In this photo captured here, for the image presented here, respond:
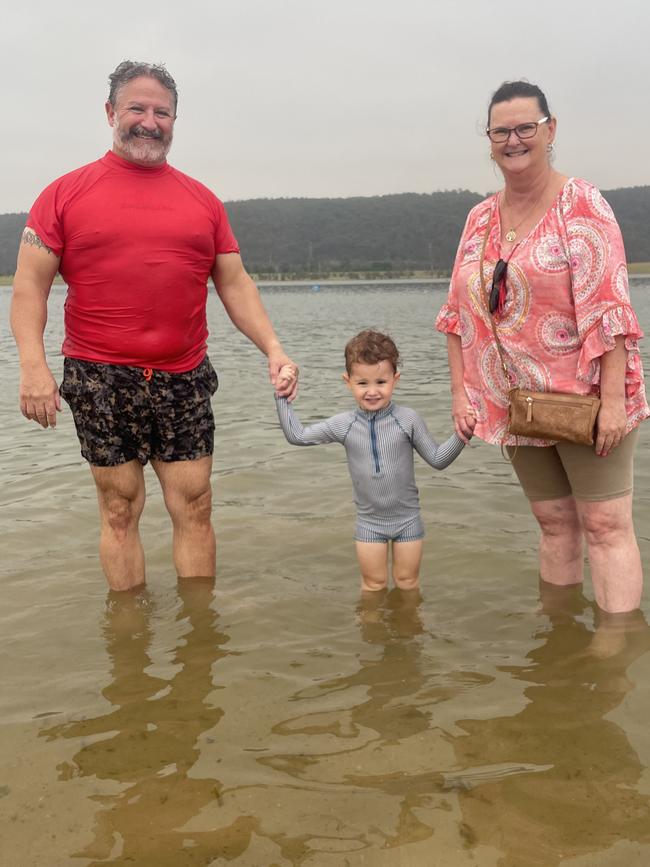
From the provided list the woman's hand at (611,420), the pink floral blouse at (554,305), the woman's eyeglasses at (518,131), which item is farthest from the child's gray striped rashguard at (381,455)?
the woman's eyeglasses at (518,131)

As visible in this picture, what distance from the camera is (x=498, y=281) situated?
398cm

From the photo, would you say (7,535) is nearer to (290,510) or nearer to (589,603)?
(290,510)

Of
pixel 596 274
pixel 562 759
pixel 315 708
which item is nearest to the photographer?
pixel 562 759

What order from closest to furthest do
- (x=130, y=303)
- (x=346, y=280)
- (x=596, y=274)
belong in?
(x=596, y=274) < (x=130, y=303) < (x=346, y=280)

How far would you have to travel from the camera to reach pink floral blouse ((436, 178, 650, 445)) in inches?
146

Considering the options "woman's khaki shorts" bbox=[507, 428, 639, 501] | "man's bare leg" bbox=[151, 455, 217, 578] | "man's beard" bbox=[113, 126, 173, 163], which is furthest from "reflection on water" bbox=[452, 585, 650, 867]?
"man's beard" bbox=[113, 126, 173, 163]

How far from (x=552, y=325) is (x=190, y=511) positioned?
228 centimetres

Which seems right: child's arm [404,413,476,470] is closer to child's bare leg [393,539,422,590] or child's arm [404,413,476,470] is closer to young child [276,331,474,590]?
young child [276,331,474,590]

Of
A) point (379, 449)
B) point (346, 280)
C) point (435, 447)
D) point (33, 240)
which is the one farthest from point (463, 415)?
point (346, 280)

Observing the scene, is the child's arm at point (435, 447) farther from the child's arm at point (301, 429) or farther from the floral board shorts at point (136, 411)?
the floral board shorts at point (136, 411)

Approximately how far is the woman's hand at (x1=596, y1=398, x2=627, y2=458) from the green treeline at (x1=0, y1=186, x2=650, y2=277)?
140 m

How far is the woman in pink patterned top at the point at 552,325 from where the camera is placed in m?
3.75

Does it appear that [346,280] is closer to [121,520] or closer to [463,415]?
[121,520]

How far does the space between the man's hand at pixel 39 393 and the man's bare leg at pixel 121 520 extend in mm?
433
